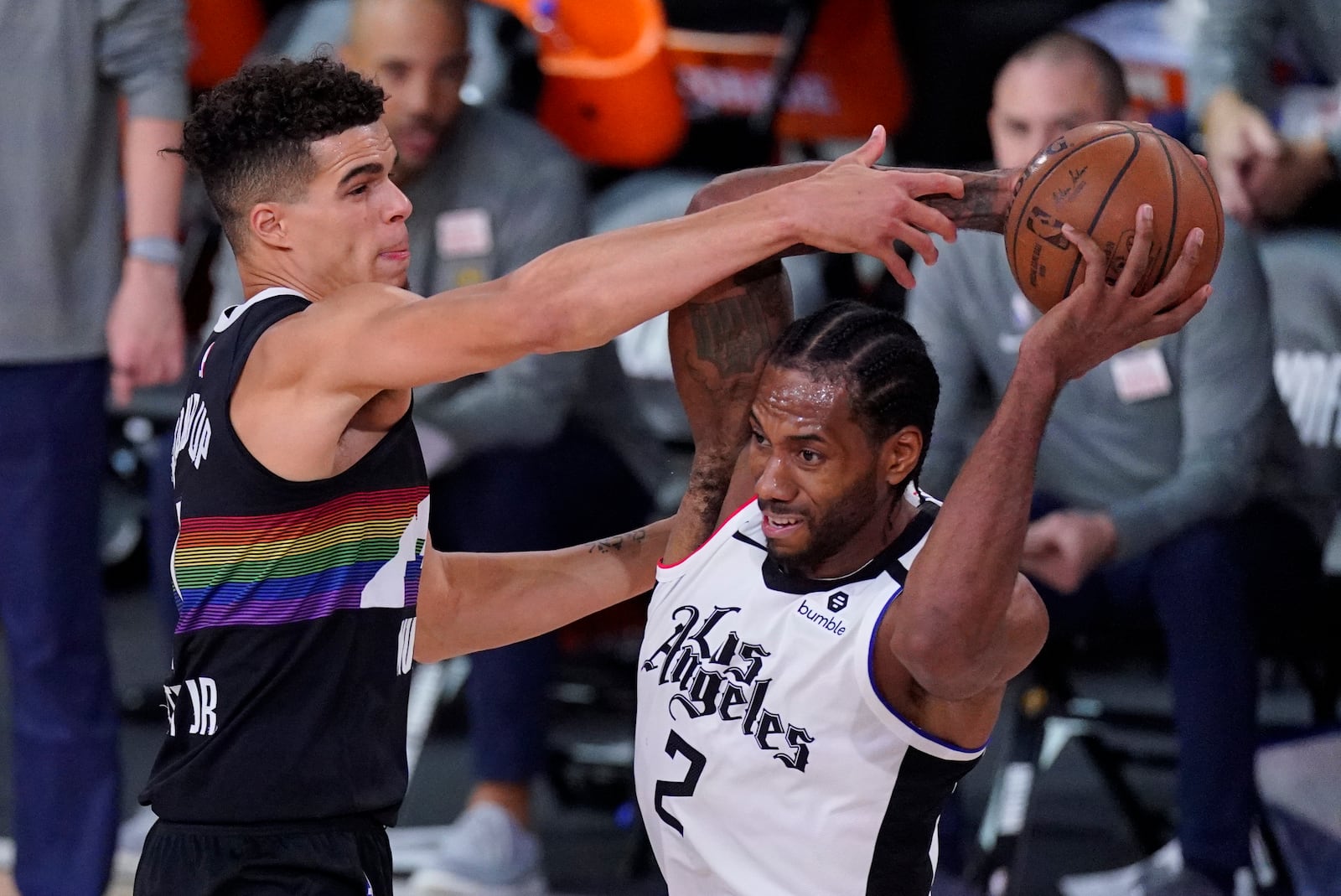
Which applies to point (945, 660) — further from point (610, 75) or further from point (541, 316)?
point (610, 75)

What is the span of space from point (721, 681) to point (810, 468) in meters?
0.33

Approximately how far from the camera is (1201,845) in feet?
14.1

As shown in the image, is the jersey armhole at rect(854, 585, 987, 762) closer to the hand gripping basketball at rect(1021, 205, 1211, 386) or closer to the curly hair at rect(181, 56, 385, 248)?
the hand gripping basketball at rect(1021, 205, 1211, 386)

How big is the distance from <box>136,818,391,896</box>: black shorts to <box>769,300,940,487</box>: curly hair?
36.6 inches

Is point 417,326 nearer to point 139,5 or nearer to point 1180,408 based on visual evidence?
point 139,5

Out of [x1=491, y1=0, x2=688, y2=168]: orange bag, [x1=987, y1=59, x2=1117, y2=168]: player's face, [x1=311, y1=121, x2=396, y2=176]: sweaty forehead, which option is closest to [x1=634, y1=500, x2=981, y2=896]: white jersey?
[x1=311, y1=121, x2=396, y2=176]: sweaty forehead

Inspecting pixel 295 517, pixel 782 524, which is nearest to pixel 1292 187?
pixel 782 524

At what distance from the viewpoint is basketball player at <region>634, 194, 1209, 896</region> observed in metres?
2.39

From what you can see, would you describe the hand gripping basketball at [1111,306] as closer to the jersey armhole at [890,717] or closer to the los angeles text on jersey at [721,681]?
the jersey armhole at [890,717]

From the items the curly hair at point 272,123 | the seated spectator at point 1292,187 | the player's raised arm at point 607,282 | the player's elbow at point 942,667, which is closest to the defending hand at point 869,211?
the player's raised arm at point 607,282

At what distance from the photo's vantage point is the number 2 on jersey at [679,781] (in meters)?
2.70

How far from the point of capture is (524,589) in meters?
3.13

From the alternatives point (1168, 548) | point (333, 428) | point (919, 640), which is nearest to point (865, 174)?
point (919, 640)

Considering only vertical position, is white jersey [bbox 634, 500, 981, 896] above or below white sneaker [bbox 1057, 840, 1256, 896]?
above
